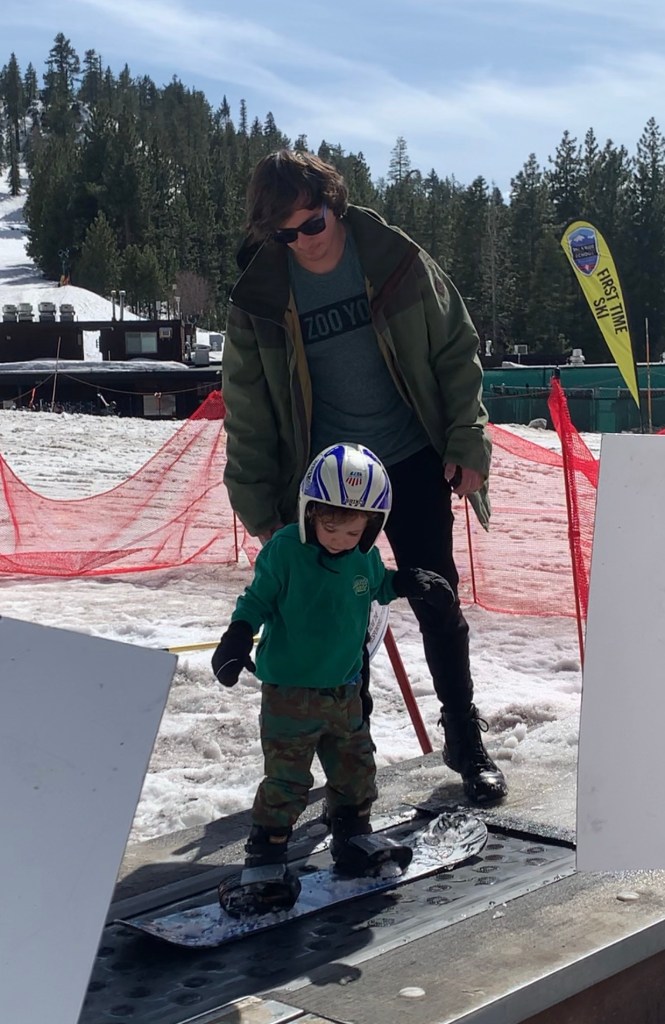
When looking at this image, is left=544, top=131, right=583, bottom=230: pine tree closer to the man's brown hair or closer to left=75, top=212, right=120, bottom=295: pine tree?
left=75, top=212, right=120, bottom=295: pine tree

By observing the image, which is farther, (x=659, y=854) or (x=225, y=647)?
(x=225, y=647)

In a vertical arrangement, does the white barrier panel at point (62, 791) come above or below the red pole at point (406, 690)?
above

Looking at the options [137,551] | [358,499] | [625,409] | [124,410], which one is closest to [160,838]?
[358,499]

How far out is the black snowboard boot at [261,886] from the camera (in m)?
2.87

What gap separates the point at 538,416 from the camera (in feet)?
A: 96.9

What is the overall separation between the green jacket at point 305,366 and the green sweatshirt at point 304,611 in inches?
23.3

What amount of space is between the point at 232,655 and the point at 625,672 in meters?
0.86

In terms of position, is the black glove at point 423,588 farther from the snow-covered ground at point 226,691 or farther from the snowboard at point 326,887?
the snow-covered ground at point 226,691

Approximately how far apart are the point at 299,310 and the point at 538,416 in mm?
26531

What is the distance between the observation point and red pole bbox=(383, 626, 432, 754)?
4406mm

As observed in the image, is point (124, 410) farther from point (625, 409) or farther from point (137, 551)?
point (137, 551)

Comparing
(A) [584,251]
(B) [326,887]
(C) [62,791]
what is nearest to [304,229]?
(B) [326,887]

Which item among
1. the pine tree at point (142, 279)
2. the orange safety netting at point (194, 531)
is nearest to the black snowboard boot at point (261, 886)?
the orange safety netting at point (194, 531)

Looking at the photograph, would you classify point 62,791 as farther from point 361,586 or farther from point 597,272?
point 597,272
